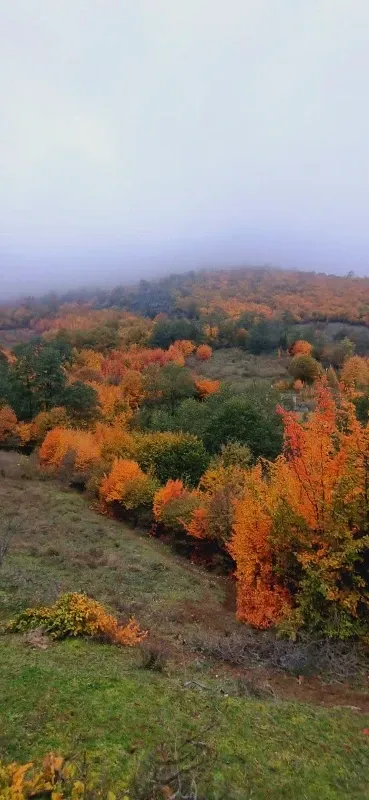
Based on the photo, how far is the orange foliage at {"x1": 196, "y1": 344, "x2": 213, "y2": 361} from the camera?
91.6 meters

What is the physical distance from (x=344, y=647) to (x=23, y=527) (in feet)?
54.4

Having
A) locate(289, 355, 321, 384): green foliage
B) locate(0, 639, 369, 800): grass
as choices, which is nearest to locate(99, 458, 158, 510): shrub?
locate(0, 639, 369, 800): grass

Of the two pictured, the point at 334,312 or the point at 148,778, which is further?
the point at 334,312

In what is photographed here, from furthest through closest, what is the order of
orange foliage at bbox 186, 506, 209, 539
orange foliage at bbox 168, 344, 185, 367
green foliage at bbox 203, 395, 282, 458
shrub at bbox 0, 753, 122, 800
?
orange foliage at bbox 168, 344, 185, 367, green foliage at bbox 203, 395, 282, 458, orange foliage at bbox 186, 506, 209, 539, shrub at bbox 0, 753, 122, 800

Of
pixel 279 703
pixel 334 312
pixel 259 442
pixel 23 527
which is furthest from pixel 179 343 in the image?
pixel 279 703

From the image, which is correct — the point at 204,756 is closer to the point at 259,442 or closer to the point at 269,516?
the point at 269,516

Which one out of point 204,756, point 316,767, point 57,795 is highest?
point 57,795

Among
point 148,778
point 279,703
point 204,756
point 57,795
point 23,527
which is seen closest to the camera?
point 57,795

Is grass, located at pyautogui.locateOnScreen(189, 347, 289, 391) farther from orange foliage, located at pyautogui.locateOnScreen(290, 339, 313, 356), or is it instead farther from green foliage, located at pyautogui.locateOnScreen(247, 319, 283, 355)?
orange foliage, located at pyautogui.locateOnScreen(290, 339, 313, 356)

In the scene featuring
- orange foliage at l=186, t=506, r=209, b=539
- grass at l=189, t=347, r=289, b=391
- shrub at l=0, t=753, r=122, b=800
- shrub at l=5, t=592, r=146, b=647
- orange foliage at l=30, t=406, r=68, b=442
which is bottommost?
grass at l=189, t=347, r=289, b=391

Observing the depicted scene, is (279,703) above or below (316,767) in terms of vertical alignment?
below

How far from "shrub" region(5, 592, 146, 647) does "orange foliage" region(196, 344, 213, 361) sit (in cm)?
8089

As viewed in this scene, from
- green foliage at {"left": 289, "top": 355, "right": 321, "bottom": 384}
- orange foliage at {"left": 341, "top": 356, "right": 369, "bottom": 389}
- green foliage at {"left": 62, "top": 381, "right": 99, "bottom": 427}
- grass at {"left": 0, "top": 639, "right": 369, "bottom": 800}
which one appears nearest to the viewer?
grass at {"left": 0, "top": 639, "right": 369, "bottom": 800}

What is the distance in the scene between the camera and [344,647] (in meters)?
13.1
